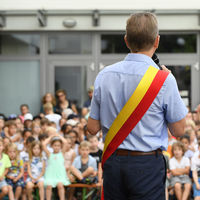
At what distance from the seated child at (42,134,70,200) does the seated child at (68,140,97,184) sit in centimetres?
17

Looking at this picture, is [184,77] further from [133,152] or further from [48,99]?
[133,152]

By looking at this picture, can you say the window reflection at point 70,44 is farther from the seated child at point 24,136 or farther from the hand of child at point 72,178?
the hand of child at point 72,178

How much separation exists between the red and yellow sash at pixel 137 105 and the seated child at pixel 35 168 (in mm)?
3761

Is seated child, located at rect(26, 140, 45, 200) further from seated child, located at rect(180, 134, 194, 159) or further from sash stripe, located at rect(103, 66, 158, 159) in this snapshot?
sash stripe, located at rect(103, 66, 158, 159)

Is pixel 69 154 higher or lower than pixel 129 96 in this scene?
lower

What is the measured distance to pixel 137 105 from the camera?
1810 mm

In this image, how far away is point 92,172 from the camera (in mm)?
5398

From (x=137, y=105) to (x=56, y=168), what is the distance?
12.9ft

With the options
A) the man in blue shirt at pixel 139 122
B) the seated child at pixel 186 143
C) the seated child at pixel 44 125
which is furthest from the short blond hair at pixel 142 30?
the seated child at pixel 44 125

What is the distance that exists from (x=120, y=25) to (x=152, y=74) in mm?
7662

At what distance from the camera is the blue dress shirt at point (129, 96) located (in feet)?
5.98

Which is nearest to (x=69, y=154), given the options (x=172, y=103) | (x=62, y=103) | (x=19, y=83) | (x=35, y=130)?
(x=35, y=130)
